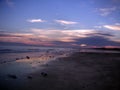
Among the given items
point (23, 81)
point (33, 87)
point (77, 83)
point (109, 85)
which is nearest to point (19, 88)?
point (33, 87)

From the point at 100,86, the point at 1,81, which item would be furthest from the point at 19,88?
the point at 100,86

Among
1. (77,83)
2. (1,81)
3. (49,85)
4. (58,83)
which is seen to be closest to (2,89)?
(1,81)

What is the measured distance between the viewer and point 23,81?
787 centimetres

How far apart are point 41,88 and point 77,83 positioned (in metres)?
1.96

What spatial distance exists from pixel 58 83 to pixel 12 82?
2300 millimetres

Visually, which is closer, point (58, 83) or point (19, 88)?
point (19, 88)

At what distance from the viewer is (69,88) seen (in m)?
6.95

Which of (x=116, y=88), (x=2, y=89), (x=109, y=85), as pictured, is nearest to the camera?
(x=2, y=89)

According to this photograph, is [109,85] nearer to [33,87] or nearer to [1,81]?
[33,87]

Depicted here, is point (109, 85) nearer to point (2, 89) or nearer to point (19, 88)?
point (19, 88)

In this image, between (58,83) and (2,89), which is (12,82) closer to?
(2,89)

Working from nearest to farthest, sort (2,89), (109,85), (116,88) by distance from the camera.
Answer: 1. (2,89)
2. (116,88)
3. (109,85)

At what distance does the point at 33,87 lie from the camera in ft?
22.8

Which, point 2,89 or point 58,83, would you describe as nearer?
point 2,89
